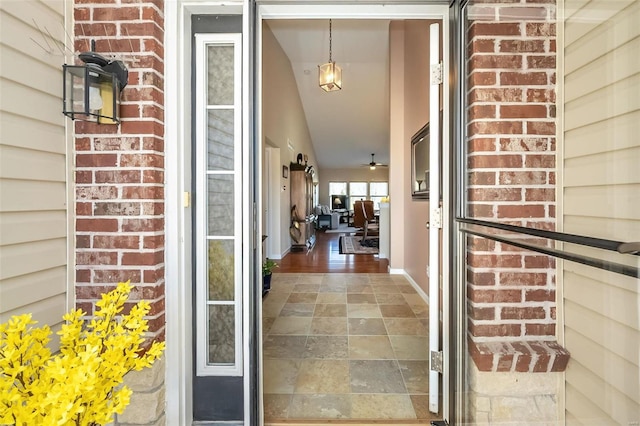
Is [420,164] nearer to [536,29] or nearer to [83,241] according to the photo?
[536,29]

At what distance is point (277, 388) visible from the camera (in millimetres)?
1799

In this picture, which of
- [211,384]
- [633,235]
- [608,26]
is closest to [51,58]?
[211,384]

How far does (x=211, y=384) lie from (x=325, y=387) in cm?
65

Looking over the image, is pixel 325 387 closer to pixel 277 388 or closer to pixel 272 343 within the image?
pixel 277 388

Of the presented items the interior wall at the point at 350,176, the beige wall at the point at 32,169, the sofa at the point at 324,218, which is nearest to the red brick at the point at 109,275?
the beige wall at the point at 32,169

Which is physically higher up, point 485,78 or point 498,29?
point 498,29

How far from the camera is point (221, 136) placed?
1500 mm

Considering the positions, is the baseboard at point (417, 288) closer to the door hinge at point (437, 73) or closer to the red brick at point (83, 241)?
the door hinge at point (437, 73)

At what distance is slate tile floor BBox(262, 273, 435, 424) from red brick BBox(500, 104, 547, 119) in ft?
4.81

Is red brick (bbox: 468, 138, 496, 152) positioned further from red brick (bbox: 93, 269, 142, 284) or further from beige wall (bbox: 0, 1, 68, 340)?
beige wall (bbox: 0, 1, 68, 340)

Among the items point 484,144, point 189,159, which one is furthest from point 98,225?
point 484,144

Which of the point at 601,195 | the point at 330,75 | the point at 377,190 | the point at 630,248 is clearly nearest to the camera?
the point at 630,248

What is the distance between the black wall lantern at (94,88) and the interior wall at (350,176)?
12.1 metres

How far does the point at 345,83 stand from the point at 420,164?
4.57m
